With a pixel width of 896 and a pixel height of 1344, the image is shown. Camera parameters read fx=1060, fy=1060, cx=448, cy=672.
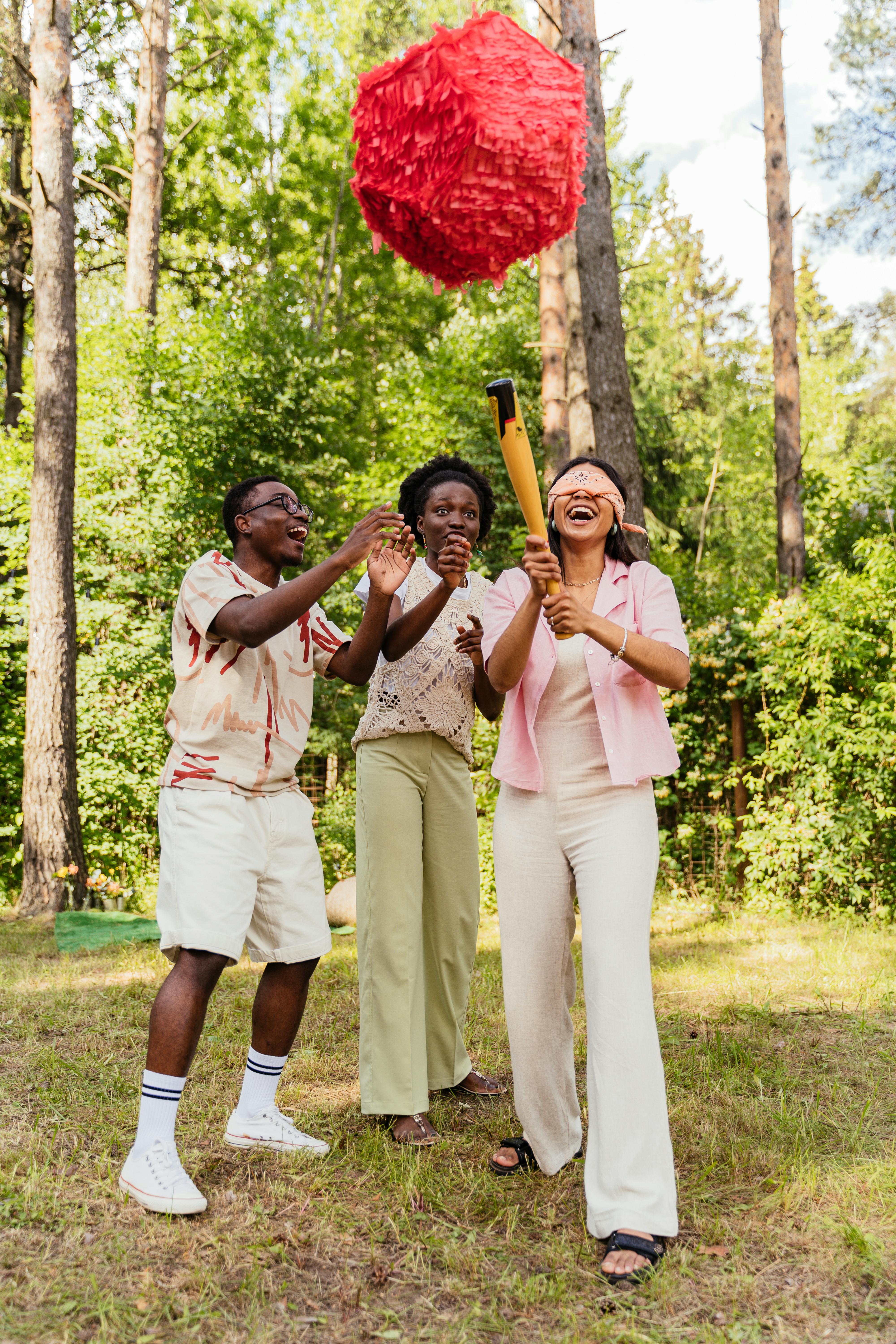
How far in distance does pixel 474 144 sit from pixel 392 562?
1270mm

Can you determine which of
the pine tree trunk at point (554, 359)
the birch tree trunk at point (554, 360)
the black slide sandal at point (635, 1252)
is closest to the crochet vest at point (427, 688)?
the black slide sandal at point (635, 1252)

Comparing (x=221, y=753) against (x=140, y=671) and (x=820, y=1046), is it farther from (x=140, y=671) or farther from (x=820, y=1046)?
(x=140, y=671)

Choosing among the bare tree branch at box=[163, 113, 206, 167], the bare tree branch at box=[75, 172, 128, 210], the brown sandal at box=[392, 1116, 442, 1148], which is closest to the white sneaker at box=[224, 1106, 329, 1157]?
the brown sandal at box=[392, 1116, 442, 1148]

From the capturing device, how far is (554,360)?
11438 mm

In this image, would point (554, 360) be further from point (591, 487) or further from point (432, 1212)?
point (432, 1212)

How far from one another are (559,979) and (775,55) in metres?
13.5

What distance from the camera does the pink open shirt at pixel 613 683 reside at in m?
2.86

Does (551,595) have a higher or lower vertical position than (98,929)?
higher

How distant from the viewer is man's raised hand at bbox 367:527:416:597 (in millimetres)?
3332

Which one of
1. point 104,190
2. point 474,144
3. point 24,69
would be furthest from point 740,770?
point 104,190

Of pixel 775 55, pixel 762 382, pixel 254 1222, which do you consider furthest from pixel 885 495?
pixel 762 382

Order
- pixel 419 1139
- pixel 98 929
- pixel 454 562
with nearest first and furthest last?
pixel 454 562 → pixel 419 1139 → pixel 98 929

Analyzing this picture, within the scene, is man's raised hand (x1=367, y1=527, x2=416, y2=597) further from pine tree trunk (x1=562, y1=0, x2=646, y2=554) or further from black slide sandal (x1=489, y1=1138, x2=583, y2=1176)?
pine tree trunk (x1=562, y1=0, x2=646, y2=554)

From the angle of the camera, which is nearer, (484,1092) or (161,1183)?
(161,1183)
